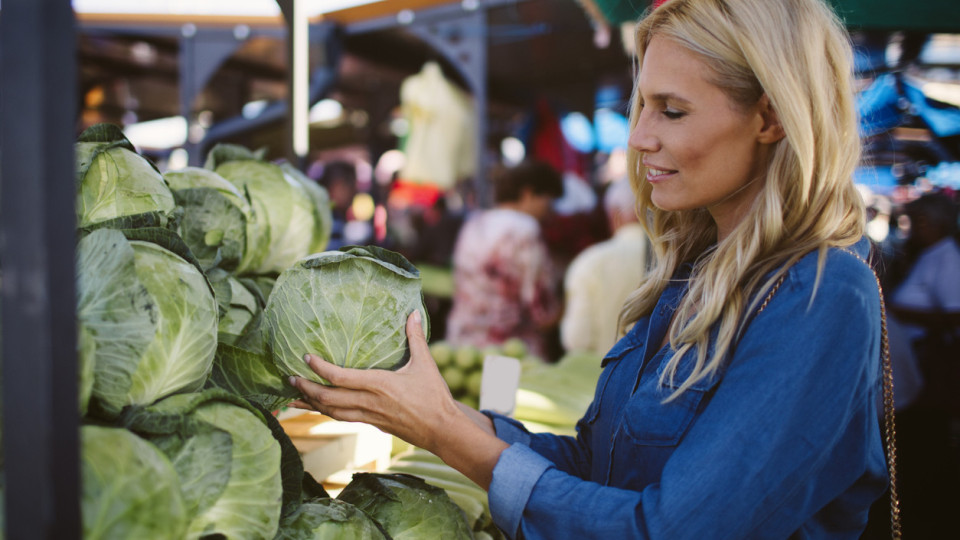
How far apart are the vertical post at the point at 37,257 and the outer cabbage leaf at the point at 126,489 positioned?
16cm

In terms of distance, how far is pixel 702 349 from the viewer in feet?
4.22

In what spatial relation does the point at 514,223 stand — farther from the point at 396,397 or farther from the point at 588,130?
the point at 396,397

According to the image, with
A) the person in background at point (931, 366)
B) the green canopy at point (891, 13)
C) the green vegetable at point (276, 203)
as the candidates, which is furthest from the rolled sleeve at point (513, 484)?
the person in background at point (931, 366)

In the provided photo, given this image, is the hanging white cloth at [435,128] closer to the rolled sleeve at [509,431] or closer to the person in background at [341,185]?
the person in background at [341,185]

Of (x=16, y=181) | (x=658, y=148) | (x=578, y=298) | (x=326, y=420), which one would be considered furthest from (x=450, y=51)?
(x=16, y=181)

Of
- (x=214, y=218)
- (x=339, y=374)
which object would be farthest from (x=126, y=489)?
(x=214, y=218)

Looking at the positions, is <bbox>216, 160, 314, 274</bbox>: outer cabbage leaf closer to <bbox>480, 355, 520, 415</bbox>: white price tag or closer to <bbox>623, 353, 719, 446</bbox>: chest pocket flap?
<bbox>480, 355, 520, 415</bbox>: white price tag

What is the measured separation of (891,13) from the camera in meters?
2.57

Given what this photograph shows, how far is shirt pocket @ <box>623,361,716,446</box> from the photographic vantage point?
128 cm

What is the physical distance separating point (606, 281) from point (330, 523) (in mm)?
3720

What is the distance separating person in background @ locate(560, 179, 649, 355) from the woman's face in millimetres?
3226

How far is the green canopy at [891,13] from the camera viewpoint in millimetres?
2456

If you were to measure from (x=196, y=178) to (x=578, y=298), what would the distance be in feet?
11.8

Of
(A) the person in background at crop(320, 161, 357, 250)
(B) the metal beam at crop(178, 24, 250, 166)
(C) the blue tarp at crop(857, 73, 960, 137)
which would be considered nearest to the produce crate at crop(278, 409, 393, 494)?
(B) the metal beam at crop(178, 24, 250, 166)
